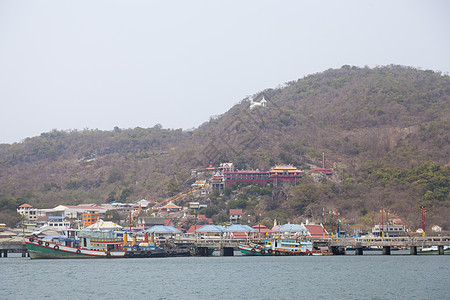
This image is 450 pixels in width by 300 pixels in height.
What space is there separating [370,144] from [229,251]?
6924 centimetres

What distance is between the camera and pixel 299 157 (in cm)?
14538

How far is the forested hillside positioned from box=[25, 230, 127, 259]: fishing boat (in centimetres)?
4176

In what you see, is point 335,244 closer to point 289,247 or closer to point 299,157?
point 289,247

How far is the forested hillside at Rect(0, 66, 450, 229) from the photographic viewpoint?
11700 cm

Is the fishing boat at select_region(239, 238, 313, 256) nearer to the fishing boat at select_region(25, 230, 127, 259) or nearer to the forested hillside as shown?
the fishing boat at select_region(25, 230, 127, 259)

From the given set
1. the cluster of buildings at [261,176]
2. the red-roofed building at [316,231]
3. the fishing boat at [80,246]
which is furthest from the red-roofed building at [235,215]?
the fishing boat at [80,246]

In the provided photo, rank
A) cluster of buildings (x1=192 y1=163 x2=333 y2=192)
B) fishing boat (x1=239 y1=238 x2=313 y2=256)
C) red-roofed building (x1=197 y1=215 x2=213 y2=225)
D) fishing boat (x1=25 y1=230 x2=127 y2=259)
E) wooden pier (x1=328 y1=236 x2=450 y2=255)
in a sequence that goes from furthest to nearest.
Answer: cluster of buildings (x1=192 y1=163 x2=333 y2=192) → red-roofed building (x1=197 y1=215 x2=213 y2=225) → fishing boat (x1=239 y1=238 x2=313 y2=256) → fishing boat (x1=25 y1=230 x2=127 y2=259) → wooden pier (x1=328 y1=236 x2=450 y2=255)

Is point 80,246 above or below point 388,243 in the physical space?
below

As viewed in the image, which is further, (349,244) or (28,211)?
(28,211)

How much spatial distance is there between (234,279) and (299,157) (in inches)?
3640

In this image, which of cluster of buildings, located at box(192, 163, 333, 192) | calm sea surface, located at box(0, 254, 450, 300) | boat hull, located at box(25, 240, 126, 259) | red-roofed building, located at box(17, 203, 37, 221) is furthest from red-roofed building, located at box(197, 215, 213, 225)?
calm sea surface, located at box(0, 254, 450, 300)

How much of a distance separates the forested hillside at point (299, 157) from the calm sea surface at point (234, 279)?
44.6 metres

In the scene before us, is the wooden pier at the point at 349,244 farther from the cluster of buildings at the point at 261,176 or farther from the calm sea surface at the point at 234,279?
the cluster of buildings at the point at 261,176

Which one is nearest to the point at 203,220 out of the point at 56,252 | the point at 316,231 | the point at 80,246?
the point at 316,231
